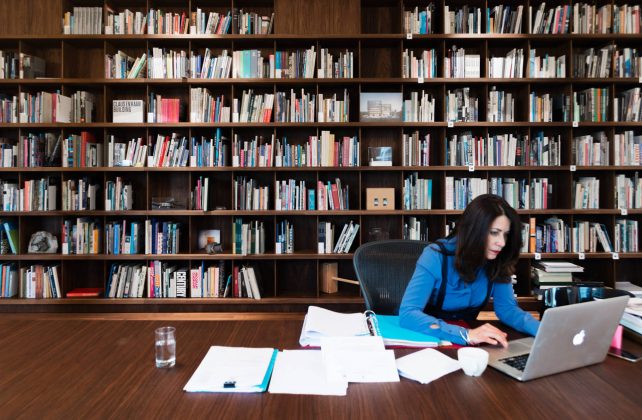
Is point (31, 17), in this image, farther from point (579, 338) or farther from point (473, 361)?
point (579, 338)

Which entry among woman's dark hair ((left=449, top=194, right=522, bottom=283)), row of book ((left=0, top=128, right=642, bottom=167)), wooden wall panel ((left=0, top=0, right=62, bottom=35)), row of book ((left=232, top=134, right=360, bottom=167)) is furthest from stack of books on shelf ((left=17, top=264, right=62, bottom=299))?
woman's dark hair ((left=449, top=194, right=522, bottom=283))

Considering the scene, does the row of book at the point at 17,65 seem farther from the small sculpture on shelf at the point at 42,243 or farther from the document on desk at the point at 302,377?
the document on desk at the point at 302,377

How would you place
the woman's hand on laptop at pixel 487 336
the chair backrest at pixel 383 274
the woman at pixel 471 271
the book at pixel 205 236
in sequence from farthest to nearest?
the book at pixel 205 236 < the chair backrest at pixel 383 274 < the woman at pixel 471 271 < the woman's hand on laptop at pixel 487 336

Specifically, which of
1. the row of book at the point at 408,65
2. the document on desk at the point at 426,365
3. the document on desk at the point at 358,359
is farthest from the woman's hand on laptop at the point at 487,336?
the row of book at the point at 408,65

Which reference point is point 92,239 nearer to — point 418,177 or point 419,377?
point 418,177

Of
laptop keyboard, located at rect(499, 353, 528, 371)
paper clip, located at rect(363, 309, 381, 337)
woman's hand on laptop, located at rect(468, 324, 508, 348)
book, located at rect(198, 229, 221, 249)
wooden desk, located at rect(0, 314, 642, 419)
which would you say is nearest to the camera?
wooden desk, located at rect(0, 314, 642, 419)

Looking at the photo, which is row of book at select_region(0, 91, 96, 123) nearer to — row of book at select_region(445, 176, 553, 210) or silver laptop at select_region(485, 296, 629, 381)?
row of book at select_region(445, 176, 553, 210)

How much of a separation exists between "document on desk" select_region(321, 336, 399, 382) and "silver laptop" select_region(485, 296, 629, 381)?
295 millimetres

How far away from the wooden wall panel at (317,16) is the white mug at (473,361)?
2985mm

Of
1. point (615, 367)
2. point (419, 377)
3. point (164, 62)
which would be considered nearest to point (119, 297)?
point (164, 62)

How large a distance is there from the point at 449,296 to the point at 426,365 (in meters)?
0.62

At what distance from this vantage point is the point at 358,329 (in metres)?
1.59

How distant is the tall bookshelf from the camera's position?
12.2 ft

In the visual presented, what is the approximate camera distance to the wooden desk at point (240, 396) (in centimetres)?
109
